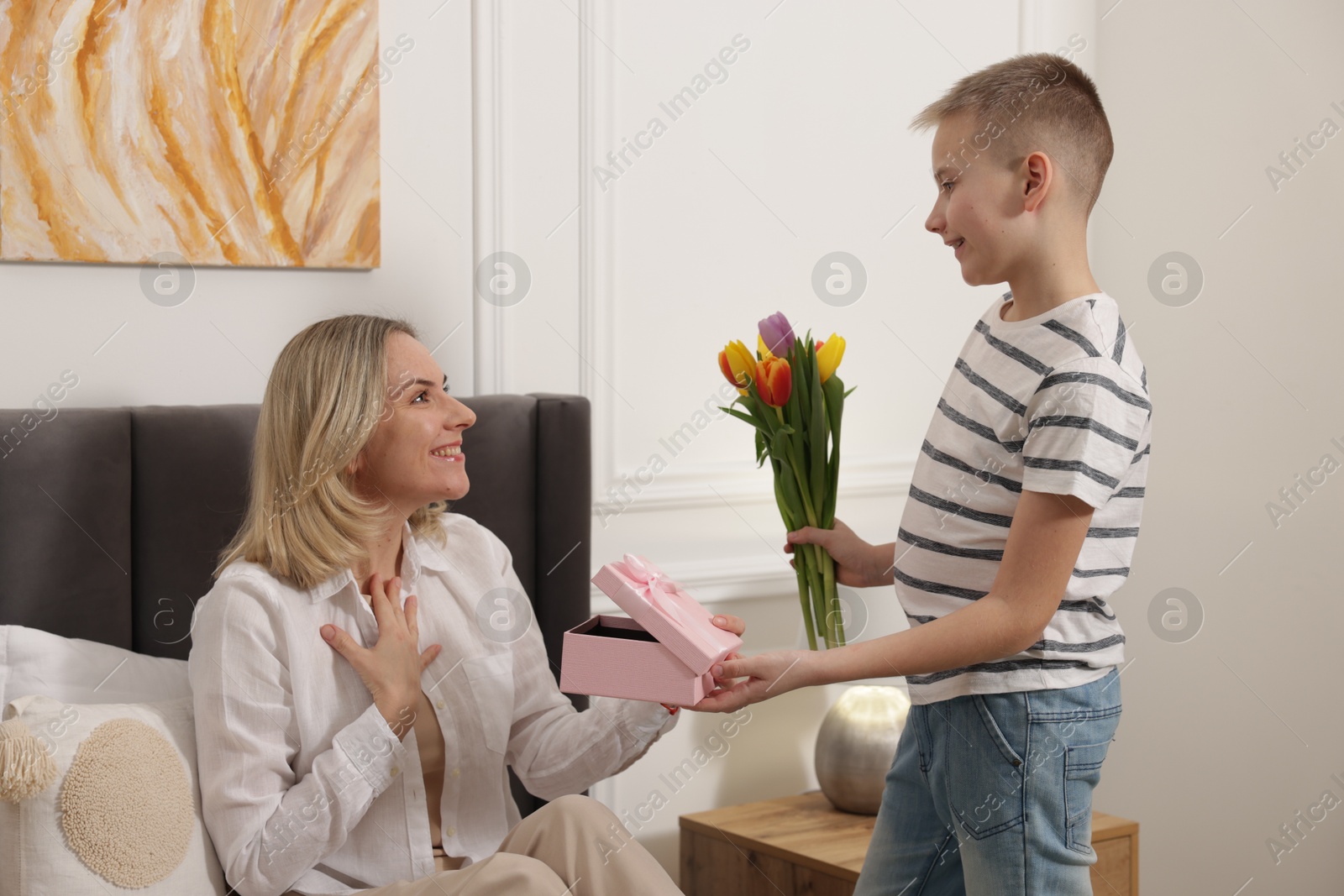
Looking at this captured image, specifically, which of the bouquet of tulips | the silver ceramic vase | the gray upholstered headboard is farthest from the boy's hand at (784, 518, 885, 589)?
the gray upholstered headboard

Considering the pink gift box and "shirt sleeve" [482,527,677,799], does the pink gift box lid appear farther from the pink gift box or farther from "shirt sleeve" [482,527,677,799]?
"shirt sleeve" [482,527,677,799]

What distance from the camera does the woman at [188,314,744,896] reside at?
1.39 m

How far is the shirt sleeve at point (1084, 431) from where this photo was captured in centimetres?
128

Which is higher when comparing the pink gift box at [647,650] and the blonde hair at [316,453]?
the blonde hair at [316,453]

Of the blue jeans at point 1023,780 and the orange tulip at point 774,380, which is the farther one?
the orange tulip at point 774,380

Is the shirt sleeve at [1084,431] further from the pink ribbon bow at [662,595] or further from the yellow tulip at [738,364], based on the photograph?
the yellow tulip at [738,364]

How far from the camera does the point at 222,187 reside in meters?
1.86

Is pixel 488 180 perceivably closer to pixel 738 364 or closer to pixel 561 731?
pixel 738 364

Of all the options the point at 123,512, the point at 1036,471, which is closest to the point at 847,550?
the point at 1036,471

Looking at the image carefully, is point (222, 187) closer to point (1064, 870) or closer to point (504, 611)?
point (504, 611)

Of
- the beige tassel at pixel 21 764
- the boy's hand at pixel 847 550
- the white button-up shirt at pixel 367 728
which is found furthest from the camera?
the boy's hand at pixel 847 550

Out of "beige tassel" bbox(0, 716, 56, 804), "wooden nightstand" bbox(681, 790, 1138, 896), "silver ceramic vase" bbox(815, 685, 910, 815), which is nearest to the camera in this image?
"beige tassel" bbox(0, 716, 56, 804)

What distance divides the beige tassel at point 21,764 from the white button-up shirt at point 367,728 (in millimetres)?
168

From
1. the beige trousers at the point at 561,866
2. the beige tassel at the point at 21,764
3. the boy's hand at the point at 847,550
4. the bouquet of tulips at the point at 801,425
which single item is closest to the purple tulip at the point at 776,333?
the bouquet of tulips at the point at 801,425
